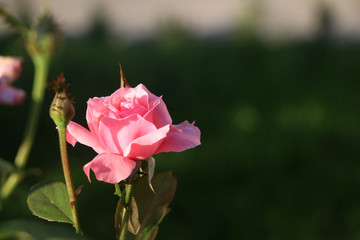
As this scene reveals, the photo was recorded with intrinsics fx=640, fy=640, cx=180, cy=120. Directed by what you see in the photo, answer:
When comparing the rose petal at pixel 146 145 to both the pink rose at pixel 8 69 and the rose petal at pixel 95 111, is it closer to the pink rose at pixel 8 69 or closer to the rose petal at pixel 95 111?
the rose petal at pixel 95 111

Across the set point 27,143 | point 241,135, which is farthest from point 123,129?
point 241,135

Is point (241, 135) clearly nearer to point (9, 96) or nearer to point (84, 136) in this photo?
point (9, 96)

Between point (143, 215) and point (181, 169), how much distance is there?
279 cm

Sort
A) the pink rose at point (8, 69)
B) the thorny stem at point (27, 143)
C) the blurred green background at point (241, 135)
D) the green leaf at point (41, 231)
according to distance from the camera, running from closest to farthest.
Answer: the green leaf at point (41, 231)
the pink rose at point (8, 69)
the thorny stem at point (27, 143)
the blurred green background at point (241, 135)

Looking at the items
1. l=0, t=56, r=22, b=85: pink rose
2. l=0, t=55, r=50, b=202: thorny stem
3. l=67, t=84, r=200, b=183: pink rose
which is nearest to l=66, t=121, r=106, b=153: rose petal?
l=67, t=84, r=200, b=183: pink rose

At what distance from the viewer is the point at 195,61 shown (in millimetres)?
5367

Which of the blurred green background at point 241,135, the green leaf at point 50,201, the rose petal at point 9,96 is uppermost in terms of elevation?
the green leaf at point 50,201

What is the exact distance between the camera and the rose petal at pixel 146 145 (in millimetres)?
373

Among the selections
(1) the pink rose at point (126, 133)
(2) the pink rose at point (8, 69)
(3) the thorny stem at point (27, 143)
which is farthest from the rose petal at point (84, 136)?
(3) the thorny stem at point (27, 143)

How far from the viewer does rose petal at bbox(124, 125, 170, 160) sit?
1.22 ft

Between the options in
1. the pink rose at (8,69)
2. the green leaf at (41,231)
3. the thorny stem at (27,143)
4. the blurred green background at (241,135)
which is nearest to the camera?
the green leaf at (41,231)

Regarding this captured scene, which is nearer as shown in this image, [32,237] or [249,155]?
[32,237]

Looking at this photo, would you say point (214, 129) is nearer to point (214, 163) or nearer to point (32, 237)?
point (214, 163)

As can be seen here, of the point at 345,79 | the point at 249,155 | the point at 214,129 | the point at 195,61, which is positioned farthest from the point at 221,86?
the point at 249,155
